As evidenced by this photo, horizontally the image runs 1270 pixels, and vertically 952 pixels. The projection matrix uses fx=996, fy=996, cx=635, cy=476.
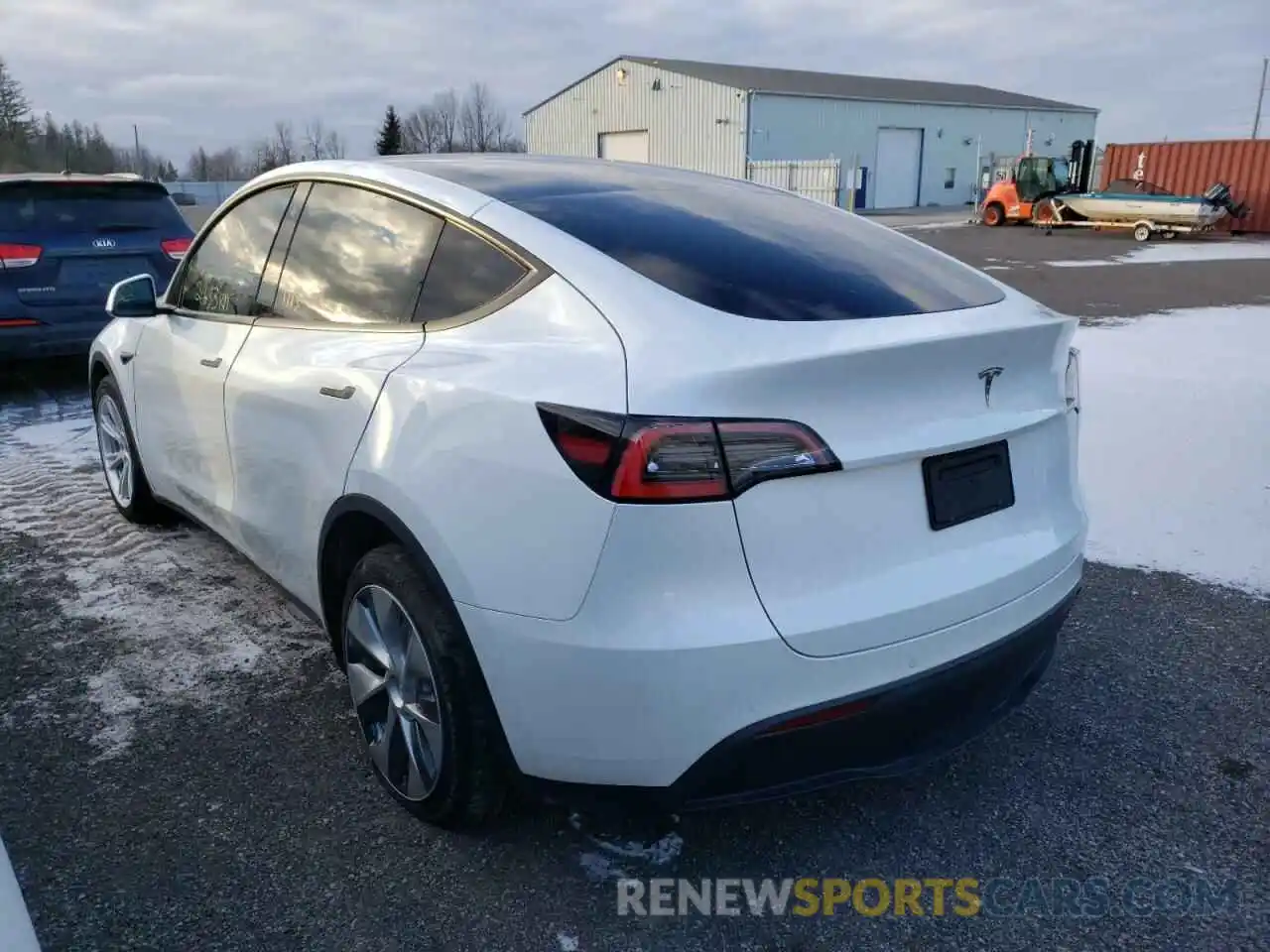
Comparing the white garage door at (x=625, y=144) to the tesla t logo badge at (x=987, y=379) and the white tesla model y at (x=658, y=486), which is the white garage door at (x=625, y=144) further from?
the tesla t logo badge at (x=987, y=379)

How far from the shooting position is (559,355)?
2.09m

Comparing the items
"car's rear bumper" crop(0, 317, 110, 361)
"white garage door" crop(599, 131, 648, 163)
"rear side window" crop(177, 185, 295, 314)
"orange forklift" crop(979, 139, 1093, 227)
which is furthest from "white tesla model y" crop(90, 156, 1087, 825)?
"white garage door" crop(599, 131, 648, 163)

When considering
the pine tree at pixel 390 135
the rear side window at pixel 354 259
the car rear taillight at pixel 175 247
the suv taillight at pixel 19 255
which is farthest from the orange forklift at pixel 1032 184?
the pine tree at pixel 390 135

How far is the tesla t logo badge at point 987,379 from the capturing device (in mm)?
2260

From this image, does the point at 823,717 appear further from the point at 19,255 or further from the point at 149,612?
the point at 19,255

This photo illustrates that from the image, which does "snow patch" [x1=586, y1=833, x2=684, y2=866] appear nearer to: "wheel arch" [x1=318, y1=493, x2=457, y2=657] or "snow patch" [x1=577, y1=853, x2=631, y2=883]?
"snow patch" [x1=577, y1=853, x2=631, y2=883]

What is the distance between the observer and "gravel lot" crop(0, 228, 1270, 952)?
7.36 ft

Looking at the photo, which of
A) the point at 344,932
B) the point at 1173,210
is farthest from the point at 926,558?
the point at 1173,210

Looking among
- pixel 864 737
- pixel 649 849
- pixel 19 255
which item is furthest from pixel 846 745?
pixel 19 255

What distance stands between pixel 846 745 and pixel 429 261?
1581mm

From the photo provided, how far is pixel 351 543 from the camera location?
107 inches

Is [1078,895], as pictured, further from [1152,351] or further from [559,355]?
[1152,351]

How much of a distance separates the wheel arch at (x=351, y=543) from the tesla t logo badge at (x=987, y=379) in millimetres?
1290

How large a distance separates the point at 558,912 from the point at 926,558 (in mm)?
1156
